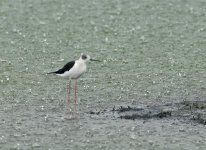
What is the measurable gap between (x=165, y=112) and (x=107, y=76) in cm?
480

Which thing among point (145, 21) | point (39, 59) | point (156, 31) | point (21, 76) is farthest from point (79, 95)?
point (145, 21)

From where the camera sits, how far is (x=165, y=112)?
1834 cm

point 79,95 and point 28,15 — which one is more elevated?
point 28,15

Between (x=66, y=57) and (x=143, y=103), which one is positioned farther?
(x=66, y=57)

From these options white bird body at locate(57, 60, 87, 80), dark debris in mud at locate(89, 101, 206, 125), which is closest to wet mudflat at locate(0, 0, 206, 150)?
dark debris in mud at locate(89, 101, 206, 125)

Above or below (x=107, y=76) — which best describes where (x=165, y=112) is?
below

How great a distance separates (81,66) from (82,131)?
2.94 metres

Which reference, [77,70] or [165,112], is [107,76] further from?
[165,112]

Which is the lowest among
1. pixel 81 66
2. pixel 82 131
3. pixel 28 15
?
pixel 82 131

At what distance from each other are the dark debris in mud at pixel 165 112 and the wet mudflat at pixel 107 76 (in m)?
0.03

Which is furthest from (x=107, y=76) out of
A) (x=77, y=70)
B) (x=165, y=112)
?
(x=165, y=112)

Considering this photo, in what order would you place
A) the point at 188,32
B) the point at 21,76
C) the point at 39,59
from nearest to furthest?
the point at 21,76 < the point at 39,59 < the point at 188,32

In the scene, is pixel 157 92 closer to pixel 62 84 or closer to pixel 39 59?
pixel 62 84

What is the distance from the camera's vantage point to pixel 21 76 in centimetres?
2248
